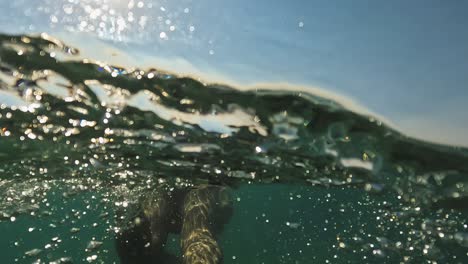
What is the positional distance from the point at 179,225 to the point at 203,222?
2.57m

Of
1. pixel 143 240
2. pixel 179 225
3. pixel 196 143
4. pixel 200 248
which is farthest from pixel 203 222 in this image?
pixel 196 143

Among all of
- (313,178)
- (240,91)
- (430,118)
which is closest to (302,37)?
(240,91)

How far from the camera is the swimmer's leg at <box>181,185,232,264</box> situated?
452 inches

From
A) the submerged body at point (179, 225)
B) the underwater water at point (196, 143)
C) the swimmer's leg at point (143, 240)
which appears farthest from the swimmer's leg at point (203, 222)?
the swimmer's leg at point (143, 240)

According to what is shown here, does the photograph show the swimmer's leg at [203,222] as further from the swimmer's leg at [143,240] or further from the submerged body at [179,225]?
the swimmer's leg at [143,240]

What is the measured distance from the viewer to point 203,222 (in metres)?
13.5

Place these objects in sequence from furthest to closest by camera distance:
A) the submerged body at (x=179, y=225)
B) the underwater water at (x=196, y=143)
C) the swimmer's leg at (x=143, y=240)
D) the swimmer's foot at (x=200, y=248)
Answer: the swimmer's leg at (x=143, y=240) → the submerged body at (x=179, y=225) → the swimmer's foot at (x=200, y=248) → the underwater water at (x=196, y=143)

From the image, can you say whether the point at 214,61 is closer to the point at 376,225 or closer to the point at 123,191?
the point at 123,191

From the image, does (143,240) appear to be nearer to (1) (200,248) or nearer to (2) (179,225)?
(2) (179,225)

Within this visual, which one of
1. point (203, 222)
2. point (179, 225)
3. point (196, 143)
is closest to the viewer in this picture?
point (196, 143)

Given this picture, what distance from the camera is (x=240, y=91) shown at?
789 centimetres

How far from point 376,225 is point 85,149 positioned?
60.1ft

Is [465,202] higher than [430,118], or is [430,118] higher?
[465,202]

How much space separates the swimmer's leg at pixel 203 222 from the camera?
452 inches
